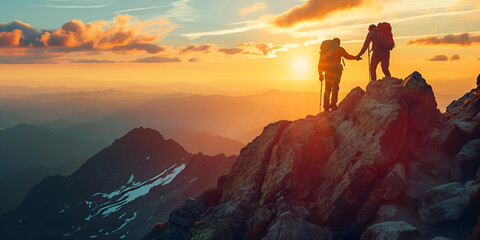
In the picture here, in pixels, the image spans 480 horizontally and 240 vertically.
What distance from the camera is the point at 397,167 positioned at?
20.8m

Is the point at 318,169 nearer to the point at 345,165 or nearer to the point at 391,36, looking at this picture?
the point at 345,165

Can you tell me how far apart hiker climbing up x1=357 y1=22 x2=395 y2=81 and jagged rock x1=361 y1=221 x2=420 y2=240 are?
18.2 meters

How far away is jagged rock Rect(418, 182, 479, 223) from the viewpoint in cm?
1683

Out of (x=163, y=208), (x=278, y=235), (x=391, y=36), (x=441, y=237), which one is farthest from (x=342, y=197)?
(x=163, y=208)

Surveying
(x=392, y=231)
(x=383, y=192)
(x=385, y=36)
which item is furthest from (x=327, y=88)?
(x=392, y=231)

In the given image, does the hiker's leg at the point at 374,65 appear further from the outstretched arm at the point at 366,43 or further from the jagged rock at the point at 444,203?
the jagged rock at the point at 444,203

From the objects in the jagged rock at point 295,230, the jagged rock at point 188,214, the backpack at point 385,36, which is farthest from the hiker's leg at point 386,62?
the jagged rock at point 188,214

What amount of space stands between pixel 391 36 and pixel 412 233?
20126 millimetres

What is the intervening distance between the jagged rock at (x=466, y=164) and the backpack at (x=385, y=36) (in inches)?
487

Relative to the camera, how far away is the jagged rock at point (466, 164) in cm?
2039

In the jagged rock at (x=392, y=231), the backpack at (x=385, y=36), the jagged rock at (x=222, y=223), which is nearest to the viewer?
the jagged rock at (x=392, y=231)

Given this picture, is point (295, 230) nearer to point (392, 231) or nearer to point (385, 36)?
point (392, 231)

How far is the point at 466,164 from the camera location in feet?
68.0

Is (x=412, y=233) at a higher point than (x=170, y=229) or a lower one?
higher
